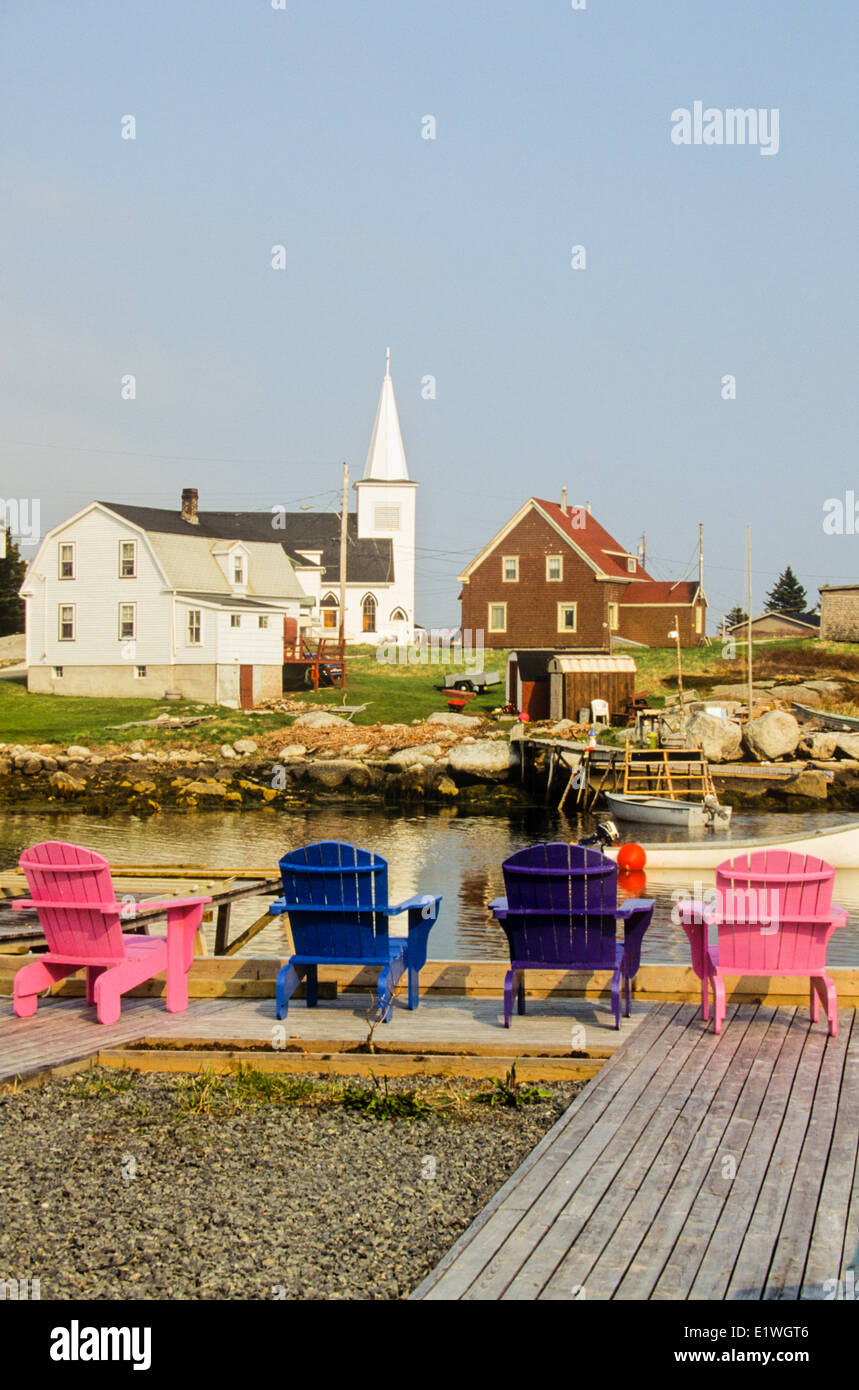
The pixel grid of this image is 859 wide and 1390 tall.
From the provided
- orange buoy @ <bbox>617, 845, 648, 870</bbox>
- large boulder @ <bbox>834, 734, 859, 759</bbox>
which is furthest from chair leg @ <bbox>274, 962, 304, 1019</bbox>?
large boulder @ <bbox>834, 734, 859, 759</bbox>

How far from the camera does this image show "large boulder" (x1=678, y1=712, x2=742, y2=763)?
45281mm

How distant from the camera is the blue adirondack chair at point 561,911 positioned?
8.63m

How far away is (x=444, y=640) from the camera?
238 ft

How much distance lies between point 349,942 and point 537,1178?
3239 mm

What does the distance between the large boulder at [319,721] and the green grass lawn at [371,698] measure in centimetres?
85

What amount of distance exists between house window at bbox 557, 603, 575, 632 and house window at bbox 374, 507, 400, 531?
24.2 meters

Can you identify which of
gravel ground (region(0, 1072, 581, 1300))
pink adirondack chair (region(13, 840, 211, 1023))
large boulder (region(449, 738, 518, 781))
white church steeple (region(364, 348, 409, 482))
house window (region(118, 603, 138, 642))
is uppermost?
white church steeple (region(364, 348, 409, 482))

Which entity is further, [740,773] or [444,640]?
[444,640]

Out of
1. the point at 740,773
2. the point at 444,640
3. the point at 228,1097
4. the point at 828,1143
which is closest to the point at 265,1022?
the point at 228,1097

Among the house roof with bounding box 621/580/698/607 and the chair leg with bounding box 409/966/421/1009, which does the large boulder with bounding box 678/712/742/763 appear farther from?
the chair leg with bounding box 409/966/421/1009

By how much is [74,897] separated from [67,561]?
165ft

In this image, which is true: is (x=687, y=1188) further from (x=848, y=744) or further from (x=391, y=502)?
(x=391, y=502)

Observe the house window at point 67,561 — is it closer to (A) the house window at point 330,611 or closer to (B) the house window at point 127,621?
(B) the house window at point 127,621

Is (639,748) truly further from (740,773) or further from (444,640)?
(444,640)
